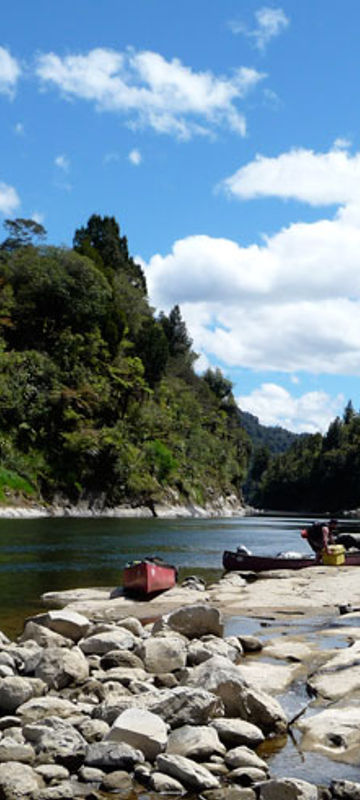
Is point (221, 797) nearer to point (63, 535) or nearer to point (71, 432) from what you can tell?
point (63, 535)

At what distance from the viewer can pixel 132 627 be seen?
43.7ft

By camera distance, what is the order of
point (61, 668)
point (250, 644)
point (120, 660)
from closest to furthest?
1. point (61, 668)
2. point (120, 660)
3. point (250, 644)

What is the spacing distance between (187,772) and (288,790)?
954 mm

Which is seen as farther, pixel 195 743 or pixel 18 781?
pixel 195 743

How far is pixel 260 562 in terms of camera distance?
2606cm

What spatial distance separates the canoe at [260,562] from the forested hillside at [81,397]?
103 feet

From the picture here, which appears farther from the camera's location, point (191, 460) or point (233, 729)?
point (191, 460)

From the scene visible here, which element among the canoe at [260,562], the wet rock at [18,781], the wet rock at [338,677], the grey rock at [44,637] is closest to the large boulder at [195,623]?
the grey rock at [44,637]

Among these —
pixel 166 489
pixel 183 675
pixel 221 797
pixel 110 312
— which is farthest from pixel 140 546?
pixel 110 312

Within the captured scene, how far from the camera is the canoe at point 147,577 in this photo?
1920cm

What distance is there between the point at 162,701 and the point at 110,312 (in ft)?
243

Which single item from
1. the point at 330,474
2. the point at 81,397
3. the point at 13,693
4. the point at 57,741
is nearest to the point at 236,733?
the point at 57,741

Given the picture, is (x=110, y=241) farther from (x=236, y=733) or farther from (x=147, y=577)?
(x=236, y=733)

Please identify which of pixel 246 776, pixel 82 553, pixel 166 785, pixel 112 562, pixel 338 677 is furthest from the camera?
pixel 82 553
